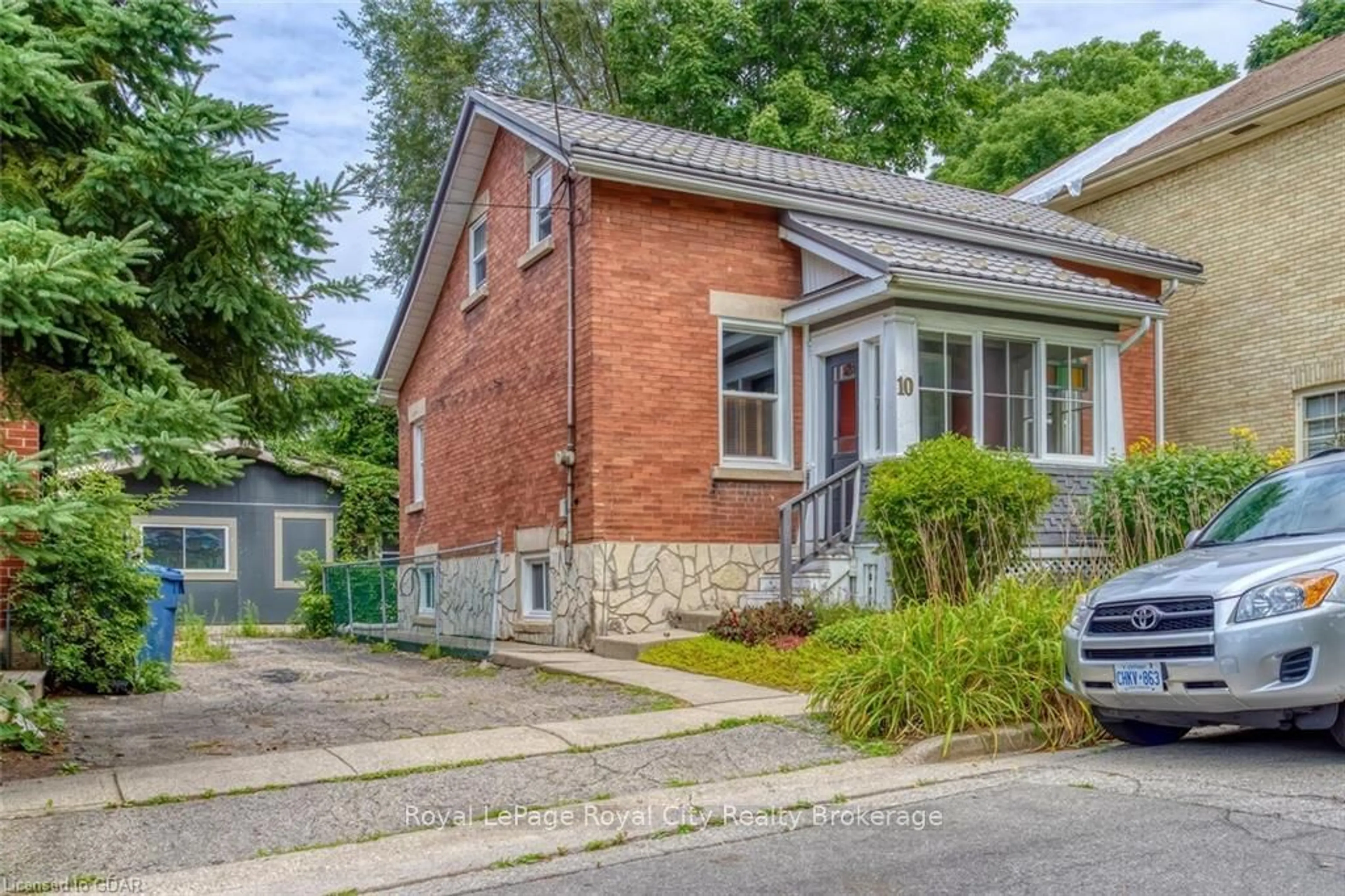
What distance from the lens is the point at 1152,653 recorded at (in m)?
6.54

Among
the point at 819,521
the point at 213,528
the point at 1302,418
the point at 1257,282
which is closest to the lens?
the point at 819,521

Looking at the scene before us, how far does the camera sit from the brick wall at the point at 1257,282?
16.0m

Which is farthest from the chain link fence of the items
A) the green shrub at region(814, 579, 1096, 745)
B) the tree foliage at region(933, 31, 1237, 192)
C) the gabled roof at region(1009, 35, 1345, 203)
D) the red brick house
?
the tree foliage at region(933, 31, 1237, 192)

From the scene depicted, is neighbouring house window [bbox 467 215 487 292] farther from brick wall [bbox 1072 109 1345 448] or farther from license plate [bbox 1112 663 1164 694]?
license plate [bbox 1112 663 1164 694]

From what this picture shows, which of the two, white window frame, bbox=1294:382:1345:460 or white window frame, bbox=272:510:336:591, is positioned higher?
white window frame, bbox=1294:382:1345:460

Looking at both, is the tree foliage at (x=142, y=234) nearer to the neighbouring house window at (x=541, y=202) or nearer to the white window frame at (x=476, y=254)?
the neighbouring house window at (x=541, y=202)

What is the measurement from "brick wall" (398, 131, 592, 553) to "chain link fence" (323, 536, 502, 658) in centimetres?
73

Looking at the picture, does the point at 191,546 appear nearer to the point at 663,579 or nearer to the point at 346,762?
the point at 663,579

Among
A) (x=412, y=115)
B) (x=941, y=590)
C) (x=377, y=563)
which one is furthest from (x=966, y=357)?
(x=412, y=115)

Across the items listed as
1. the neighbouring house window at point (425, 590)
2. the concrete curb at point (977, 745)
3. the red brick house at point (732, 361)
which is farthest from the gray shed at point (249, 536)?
the concrete curb at point (977, 745)

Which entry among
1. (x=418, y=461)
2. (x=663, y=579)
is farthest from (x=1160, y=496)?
(x=418, y=461)

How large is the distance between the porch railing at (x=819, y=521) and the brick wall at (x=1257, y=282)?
516cm

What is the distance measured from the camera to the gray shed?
2473 centimetres

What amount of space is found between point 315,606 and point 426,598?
3.65 meters
